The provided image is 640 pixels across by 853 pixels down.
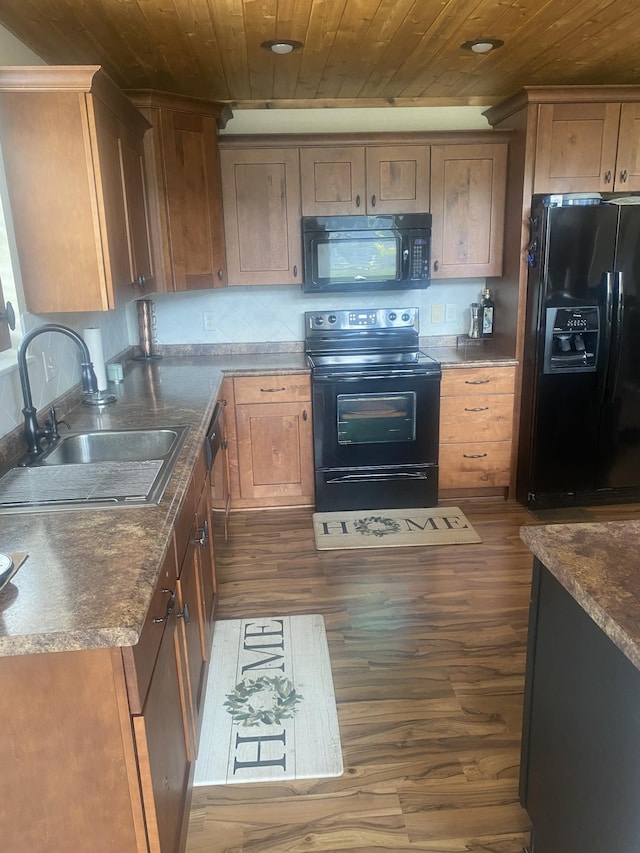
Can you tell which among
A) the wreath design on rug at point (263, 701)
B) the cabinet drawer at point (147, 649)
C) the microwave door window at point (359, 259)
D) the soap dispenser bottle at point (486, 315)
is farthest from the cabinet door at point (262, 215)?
the cabinet drawer at point (147, 649)

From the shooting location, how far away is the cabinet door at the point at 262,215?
3572mm

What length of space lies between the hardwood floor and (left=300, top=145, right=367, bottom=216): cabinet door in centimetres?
185

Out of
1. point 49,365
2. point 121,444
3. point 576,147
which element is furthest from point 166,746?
point 576,147

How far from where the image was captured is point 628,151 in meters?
3.42

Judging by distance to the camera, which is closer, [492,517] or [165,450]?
[165,450]

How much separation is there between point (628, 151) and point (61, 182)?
9.62ft

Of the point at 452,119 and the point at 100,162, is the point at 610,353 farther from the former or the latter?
the point at 100,162

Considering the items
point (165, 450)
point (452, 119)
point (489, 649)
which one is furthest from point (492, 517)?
point (452, 119)

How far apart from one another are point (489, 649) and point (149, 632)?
5.18 ft

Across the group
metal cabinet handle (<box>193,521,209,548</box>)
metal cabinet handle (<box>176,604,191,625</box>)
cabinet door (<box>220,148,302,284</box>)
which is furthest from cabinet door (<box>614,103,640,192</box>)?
metal cabinet handle (<box>176,604,191,625</box>)

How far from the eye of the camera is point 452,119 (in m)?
3.87

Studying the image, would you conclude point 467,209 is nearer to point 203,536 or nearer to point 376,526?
point 376,526

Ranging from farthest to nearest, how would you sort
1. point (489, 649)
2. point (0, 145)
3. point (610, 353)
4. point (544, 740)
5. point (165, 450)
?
point (610, 353)
point (489, 649)
point (165, 450)
point (0, 145)
point (544, 740)

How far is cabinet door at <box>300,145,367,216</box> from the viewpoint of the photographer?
11.8 feet
